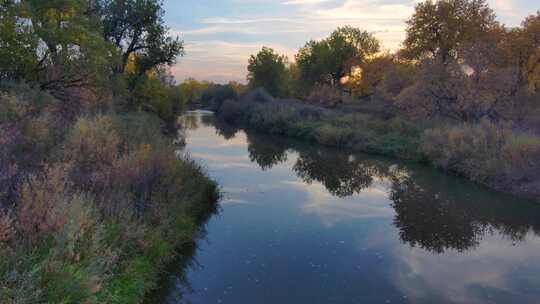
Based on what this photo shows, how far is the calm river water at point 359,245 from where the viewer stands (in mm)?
8609

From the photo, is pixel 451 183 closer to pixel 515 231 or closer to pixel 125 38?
pixel 515 231

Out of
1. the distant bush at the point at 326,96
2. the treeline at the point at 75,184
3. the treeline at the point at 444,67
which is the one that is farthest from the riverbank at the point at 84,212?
the distant bush at the point at 326,96

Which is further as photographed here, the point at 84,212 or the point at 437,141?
the point at 437,141

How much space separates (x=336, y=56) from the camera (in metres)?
59.5

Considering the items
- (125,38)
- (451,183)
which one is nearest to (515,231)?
(451,183)

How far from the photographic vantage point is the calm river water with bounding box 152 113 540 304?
861 cm

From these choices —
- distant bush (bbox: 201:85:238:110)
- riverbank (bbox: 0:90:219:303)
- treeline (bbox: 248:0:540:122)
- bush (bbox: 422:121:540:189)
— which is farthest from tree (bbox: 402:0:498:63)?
distant bush (bbox: 201:85:238:110)

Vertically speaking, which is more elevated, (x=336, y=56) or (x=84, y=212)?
(x=336, y=56)

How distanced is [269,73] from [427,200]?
55.6 meters

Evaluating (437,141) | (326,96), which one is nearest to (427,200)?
(437,141)

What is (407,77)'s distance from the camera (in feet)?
124

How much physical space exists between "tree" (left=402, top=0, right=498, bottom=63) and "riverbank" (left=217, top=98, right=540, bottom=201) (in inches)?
322

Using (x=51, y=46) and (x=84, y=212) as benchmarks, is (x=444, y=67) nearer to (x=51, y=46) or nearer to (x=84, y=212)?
(x=51, y=46)

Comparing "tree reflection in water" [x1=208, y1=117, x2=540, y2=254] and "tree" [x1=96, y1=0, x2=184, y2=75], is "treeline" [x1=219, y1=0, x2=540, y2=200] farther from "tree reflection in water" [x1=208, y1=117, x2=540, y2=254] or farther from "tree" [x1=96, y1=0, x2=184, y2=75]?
"tree" [x1=96, y1=0, x2=184, y2=75]
